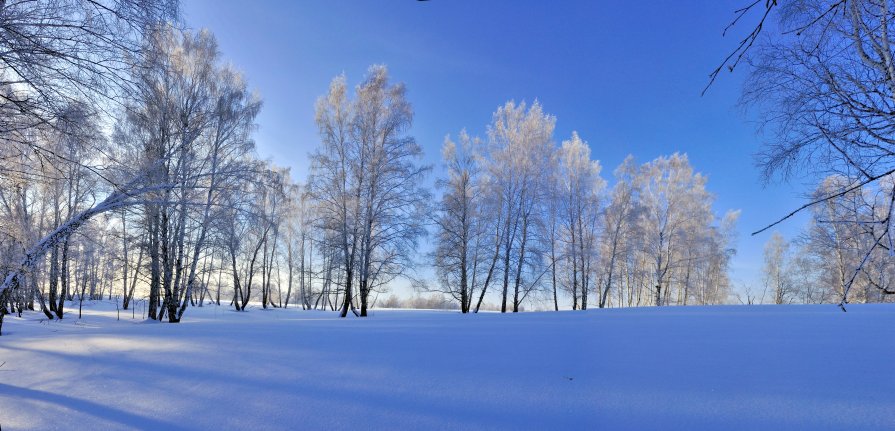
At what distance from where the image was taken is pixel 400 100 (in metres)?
12.9

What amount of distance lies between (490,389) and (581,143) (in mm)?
17742

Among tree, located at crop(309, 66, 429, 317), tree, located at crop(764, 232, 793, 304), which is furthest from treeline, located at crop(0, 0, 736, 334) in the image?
tree, located at crop(764, 232, 793, 304)

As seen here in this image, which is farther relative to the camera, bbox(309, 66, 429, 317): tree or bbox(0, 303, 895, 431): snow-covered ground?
bbox(309, 66, 429, 317): tree

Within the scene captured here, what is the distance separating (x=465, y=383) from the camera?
9.66 ft

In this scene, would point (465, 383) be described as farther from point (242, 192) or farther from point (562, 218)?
point (562, 218)

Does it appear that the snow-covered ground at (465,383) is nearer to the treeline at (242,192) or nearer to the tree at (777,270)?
the treeline at (242,192)

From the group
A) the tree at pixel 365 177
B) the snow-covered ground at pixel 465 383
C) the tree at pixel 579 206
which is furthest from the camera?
the tree at pixel 579 206

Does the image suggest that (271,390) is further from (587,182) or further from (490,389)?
(587,182)

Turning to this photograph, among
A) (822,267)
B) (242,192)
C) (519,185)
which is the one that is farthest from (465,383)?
(822,267)

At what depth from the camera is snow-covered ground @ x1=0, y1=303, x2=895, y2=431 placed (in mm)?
2330

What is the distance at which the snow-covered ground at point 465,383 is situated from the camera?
2.33 metres

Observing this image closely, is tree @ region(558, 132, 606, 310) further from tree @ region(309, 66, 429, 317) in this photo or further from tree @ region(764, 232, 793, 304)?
tree @ region(764, 232, 793, 304)

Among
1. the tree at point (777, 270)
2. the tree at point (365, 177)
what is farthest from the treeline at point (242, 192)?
the tree at point (777, 270)

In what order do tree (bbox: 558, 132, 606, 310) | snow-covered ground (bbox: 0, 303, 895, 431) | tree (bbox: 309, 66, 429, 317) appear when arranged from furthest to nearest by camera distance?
tree (bbox: 558, 132, 606, 310)
tree (bbox: 309, 66, 429, 317)
snow-covered ground (bbox: 0, 303, 895, 431)
